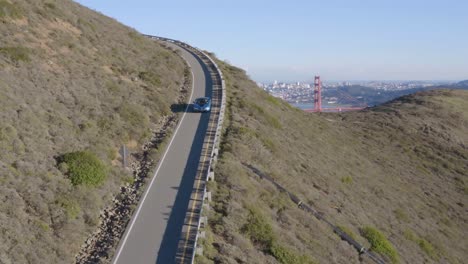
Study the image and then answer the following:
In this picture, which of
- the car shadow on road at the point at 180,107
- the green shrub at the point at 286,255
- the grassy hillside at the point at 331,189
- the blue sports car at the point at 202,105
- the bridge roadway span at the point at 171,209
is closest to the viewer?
the bridge roadway span at the point at 171,209

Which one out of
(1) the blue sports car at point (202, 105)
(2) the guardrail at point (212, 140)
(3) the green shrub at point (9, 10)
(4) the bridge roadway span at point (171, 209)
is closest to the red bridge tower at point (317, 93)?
(2) the guardrail at point (212, 140)

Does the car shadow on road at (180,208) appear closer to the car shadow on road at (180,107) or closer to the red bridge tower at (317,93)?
the car shadow on road at (180,107)

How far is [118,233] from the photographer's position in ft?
59.2

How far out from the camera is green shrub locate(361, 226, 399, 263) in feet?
81.4

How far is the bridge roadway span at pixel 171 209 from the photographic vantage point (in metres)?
16.5

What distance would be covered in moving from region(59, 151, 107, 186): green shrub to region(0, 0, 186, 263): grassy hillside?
0.05 m

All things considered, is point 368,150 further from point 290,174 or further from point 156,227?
point 156,227

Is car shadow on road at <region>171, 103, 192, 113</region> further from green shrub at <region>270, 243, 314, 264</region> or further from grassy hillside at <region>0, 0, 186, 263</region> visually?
green shrub at <region>270, 243, 314, 264</region>

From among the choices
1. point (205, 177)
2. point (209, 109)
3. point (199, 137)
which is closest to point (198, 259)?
point (205, 177)

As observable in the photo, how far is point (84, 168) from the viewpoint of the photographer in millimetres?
20766

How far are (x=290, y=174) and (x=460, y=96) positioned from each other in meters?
76.5

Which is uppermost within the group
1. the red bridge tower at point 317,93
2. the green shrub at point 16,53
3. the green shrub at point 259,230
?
the green shrub at point 16,53

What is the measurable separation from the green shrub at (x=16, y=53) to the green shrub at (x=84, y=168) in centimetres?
1065

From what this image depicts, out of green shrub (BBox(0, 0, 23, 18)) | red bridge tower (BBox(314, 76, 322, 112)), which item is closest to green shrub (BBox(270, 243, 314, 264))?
green shrub (BBox(0, 0, 23, 18))
